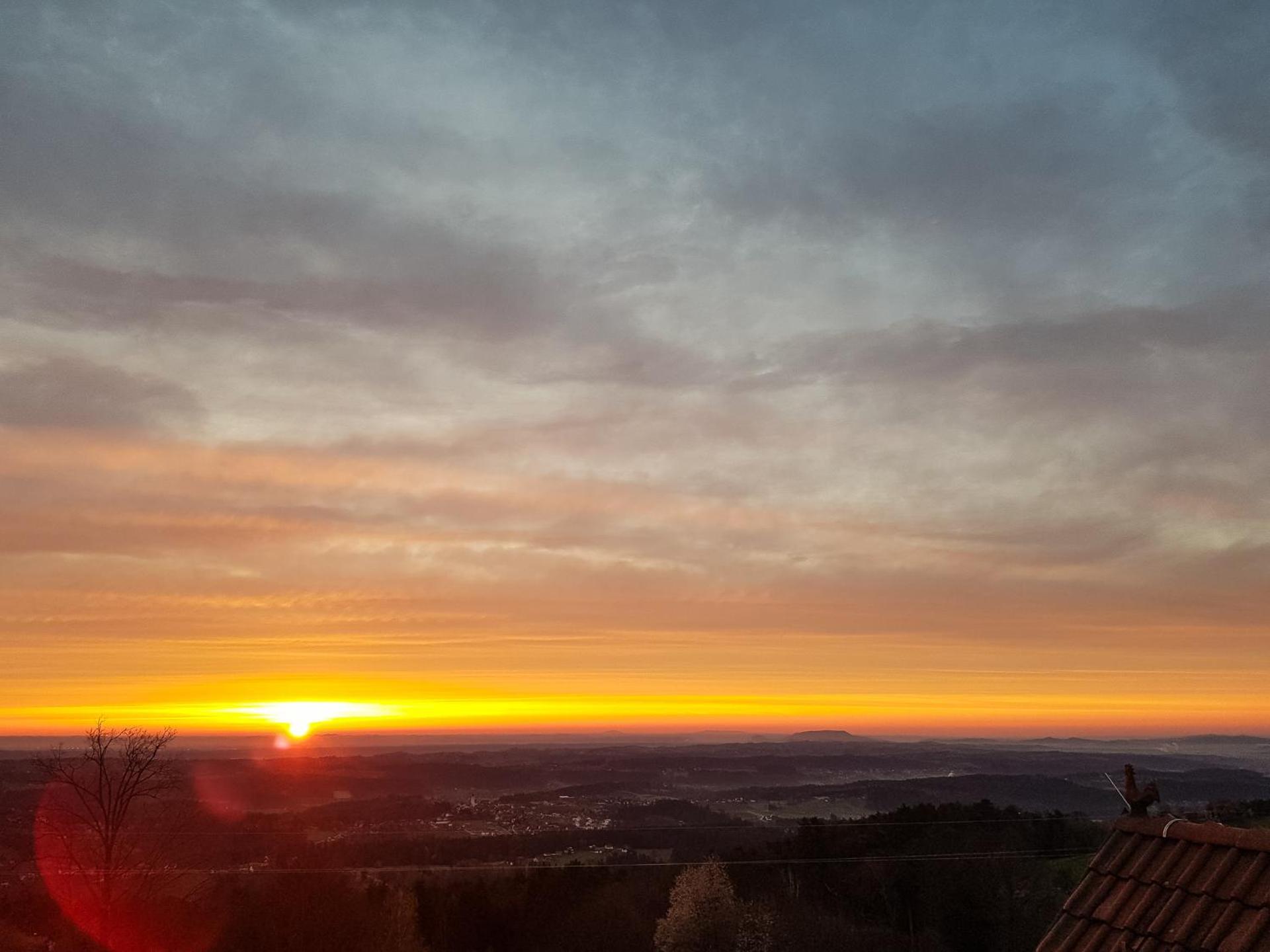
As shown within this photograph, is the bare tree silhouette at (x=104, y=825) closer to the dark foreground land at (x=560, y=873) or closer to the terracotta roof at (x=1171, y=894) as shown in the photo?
the dark foreground land at (x=560, y=873)

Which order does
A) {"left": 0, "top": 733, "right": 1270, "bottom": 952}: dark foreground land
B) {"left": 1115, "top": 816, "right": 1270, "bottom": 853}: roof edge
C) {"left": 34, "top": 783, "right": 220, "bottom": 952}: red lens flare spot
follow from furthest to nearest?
1. {"left": 0, "top": 733, "right": 1270, "bottom": 952}: dark foreground land
2. {"left": 34, "top": 783, "right": 220, "bottom": 952}: red lens flare spot
3. {"left": 1115, "top": 816, "right": 1270, "bottom": 853}: roof edge

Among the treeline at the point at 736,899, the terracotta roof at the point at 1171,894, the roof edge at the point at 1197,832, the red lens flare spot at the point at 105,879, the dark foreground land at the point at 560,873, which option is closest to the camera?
the terracotta roof at the point at 1171,894

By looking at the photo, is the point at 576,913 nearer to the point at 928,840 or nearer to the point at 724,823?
the point at 928,840

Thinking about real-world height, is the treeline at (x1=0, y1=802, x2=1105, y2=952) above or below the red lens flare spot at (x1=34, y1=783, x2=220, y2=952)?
below

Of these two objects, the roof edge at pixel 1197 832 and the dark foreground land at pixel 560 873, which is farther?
the dark foreground land at pixel 560 873

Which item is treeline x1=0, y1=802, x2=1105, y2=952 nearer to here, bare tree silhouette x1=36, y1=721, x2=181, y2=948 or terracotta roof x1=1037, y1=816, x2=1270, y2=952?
bare tree silhouette x1=36, y1=721, x2=181, y2=948

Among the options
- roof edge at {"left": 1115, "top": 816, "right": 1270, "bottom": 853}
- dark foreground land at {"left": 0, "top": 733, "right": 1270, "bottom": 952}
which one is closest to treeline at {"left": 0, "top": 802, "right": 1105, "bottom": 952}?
dark foreground land at {"left": 0, "top": 733, "right": 1270, "bottom": 952}

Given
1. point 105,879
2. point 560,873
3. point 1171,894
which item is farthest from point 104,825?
point 1171,894

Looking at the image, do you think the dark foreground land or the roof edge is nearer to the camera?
the roof edge

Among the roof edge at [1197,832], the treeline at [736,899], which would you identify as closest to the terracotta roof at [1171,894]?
the roof edge at [1197,832]
